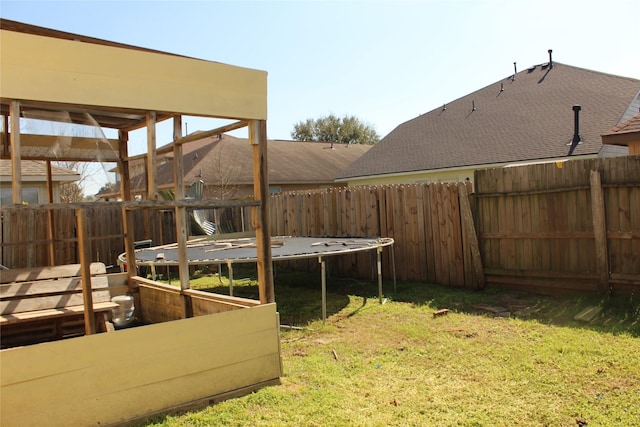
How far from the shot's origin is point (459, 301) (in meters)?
7.20

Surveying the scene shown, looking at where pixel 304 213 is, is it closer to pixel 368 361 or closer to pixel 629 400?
pixel 368 361

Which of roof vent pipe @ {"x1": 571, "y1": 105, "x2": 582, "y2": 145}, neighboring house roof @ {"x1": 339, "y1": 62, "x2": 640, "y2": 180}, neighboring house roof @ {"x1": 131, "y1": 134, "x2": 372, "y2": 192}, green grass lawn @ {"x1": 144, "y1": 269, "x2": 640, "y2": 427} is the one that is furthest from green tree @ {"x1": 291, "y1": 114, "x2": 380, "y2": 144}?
green grass lawn @ {"x1": 144, "y1": 269, "x2": 640, "y2": 427}

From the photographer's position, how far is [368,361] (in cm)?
485

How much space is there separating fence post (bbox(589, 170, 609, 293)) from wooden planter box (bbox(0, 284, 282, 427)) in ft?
15.3

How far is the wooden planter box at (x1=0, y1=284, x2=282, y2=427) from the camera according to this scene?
316 centimetres

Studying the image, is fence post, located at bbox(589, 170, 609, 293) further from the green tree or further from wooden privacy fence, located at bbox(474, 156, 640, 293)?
the green tree

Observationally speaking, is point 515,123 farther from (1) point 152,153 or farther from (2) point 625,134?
(1) point 152,153

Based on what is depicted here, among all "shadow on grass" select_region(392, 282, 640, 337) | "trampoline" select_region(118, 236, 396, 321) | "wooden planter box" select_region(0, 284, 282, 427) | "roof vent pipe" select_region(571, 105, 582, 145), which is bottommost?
"shadow on grass" select_region(392, 282, 640, 337)

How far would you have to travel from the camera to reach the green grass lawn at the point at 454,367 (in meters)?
3.55

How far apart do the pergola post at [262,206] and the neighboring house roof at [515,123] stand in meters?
9.50

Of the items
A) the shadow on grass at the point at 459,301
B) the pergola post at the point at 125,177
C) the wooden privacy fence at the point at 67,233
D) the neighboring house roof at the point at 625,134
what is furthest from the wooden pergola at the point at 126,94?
the neighboring house roof at the point at 625,134

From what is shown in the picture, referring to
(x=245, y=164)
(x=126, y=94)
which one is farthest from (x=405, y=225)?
(x=245, y=164)

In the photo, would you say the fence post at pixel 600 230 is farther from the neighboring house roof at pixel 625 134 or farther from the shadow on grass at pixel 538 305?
the neighboring house roof at pixel 625 134

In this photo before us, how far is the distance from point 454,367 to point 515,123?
11.4 metres
